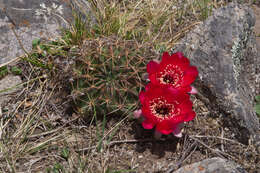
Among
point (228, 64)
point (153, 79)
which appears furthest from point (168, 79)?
point (228, 64)

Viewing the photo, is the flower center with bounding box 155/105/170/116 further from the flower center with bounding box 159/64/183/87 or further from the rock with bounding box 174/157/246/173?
the rock with bounding box 174/157/246/173

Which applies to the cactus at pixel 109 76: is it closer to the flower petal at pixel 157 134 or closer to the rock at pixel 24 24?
the flower petal at pixel 157 134

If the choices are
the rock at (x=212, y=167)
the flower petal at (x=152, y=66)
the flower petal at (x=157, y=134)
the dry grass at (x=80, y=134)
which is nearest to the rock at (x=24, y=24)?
the dry grass at (x=80, y=134)

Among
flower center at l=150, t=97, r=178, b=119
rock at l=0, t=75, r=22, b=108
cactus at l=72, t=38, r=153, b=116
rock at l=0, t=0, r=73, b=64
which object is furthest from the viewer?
rock at l=0, t=0, r=73, b=64

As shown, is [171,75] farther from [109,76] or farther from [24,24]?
[24,24]

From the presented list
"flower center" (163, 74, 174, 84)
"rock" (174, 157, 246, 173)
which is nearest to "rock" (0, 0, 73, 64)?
"flower center" (163, 74, 174, 84)
